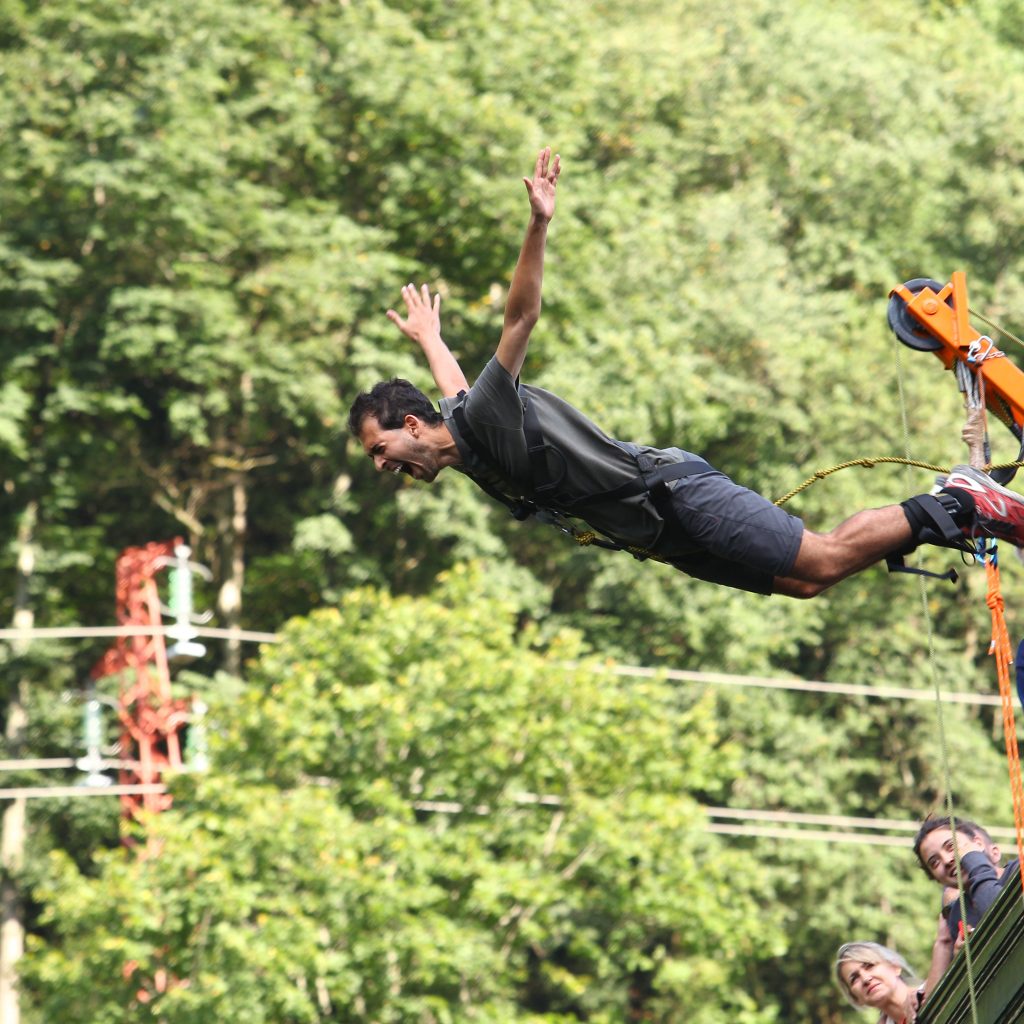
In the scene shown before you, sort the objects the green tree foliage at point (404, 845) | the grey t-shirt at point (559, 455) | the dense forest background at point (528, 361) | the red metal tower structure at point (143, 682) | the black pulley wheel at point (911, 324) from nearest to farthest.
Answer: the grey t-shirt at point (559, 455)
the black pulley wheel at point (911, 324)
the green tree foliage at point (404, 845)
the red metal tower structure at point (143, 682)
the dense forest background at point (528, 361)

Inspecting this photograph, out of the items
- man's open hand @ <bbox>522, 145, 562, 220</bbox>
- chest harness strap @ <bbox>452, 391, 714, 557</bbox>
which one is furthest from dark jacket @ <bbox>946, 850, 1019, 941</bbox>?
man's open hand @ <bbox>522, 145, 562, 220</bbox>

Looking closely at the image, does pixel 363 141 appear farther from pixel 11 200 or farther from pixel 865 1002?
pixel 865 1002

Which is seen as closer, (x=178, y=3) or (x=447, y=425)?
(x=447, y=425)

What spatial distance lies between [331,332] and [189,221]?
2.34m

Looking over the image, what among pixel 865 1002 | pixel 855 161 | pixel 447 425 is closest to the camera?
pixel 447 425

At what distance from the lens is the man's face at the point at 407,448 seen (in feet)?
18.0

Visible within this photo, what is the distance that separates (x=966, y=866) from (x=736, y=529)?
4.50 ft

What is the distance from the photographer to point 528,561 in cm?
2419

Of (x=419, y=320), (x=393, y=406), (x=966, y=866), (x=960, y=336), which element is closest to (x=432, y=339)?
(x=419, y=320)

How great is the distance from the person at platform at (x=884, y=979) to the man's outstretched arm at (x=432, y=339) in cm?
206

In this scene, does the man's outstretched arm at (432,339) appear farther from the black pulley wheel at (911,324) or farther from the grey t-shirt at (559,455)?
the black pulley wheel at (911,324)

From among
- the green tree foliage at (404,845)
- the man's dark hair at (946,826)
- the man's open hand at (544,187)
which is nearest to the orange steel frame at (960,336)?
the man's open hand at (544,187)

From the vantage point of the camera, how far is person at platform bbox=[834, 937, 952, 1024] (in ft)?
19.8

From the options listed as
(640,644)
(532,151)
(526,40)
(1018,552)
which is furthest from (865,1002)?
(526,40)
